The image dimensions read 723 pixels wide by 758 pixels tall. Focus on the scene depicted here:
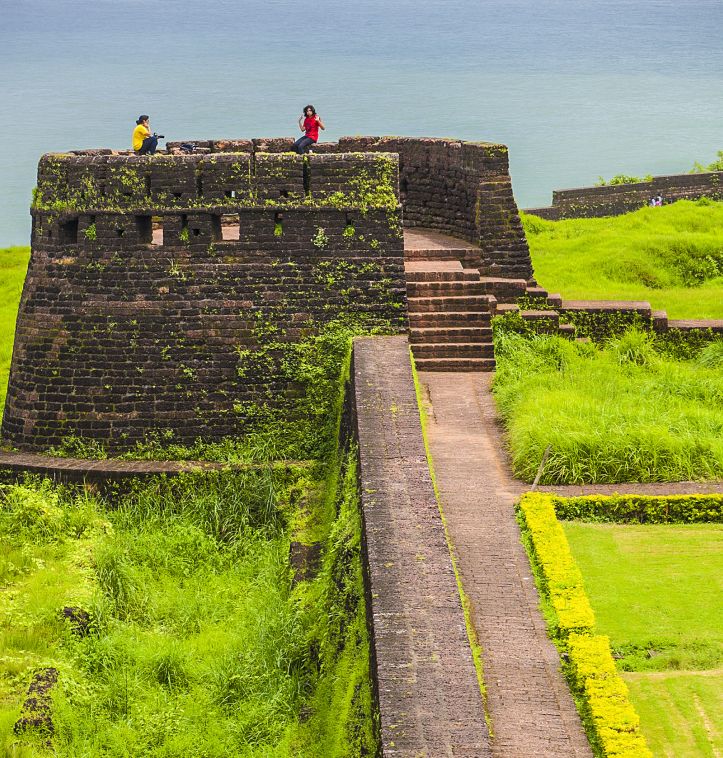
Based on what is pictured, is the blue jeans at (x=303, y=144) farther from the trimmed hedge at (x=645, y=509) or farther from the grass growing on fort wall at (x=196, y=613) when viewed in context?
the trimmed hedge at (x=645, y=509)

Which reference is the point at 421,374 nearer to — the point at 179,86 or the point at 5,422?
the point at 5,422

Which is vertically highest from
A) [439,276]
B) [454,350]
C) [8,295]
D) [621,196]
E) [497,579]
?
[621,196]

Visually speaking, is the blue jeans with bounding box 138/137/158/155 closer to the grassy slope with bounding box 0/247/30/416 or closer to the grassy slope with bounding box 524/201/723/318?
the grassy slope with bounding box 0/247/30/416

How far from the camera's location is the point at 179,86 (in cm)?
5516

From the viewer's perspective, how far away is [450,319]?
13305mm

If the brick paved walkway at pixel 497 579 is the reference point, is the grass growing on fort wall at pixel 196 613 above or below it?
below

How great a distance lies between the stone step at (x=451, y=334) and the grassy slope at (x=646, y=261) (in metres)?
4.33

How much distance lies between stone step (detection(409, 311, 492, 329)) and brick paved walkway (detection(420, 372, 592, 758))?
80cm

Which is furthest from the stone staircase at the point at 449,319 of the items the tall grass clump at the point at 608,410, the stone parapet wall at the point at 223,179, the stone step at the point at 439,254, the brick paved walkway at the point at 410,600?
the brick paved walkway at the point at 410,600

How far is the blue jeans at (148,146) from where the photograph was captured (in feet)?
44.3

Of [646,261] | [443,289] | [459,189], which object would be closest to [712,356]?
[443,289]

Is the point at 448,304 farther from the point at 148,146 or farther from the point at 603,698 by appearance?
the point at 603,698

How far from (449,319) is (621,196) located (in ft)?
45.6

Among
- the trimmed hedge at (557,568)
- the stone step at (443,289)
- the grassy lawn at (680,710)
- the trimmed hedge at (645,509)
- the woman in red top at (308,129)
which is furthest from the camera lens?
the woman in red top at (308,129)
